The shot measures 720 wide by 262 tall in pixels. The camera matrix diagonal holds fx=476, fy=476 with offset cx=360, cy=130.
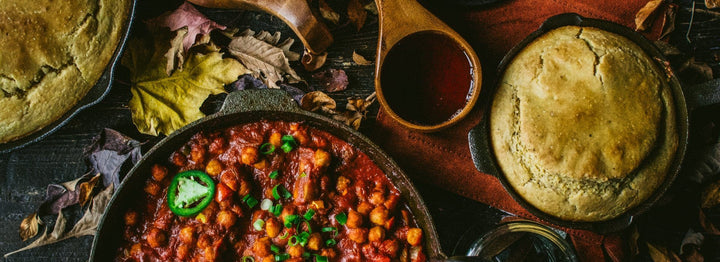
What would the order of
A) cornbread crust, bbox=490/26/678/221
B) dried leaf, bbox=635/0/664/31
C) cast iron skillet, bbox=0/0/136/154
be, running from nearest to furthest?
cornbread crust, bbox=490/26/678/221
cast iron skillet, bbox=0/0/136/154
dried leaf, bbox=635/0/664/31

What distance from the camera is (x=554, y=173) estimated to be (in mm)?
2805

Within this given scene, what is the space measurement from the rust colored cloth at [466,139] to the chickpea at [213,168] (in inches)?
43.5

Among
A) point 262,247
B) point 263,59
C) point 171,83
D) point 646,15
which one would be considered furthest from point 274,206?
point 646,15

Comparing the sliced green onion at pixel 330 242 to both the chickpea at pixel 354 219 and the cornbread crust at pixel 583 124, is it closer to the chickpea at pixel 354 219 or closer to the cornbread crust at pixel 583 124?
the chickpea at pixel 354 219

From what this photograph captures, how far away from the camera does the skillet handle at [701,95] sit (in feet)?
9.16

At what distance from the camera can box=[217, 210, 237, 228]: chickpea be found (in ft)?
10.2

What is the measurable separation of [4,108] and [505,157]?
313 centimetres

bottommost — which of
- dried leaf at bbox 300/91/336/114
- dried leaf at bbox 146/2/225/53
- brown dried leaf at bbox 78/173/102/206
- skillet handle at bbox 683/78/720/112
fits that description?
brown dried leaf at bbox 78/173/102/206

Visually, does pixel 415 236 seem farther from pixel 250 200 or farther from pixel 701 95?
pixel 701 95

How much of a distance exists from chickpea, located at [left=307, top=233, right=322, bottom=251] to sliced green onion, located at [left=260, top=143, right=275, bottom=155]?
62 centimetres

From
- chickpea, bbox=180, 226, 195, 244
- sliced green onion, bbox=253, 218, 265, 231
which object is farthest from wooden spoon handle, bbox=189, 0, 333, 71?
chickpea, bbox=180, 226, 195, 244

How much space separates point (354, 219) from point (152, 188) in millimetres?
1364

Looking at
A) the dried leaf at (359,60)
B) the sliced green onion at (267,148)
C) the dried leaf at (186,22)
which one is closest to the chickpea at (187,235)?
the sliced green onion at (267,148)

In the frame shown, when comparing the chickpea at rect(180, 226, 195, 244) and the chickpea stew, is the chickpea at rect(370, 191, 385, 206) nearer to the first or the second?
the chickpea stew
